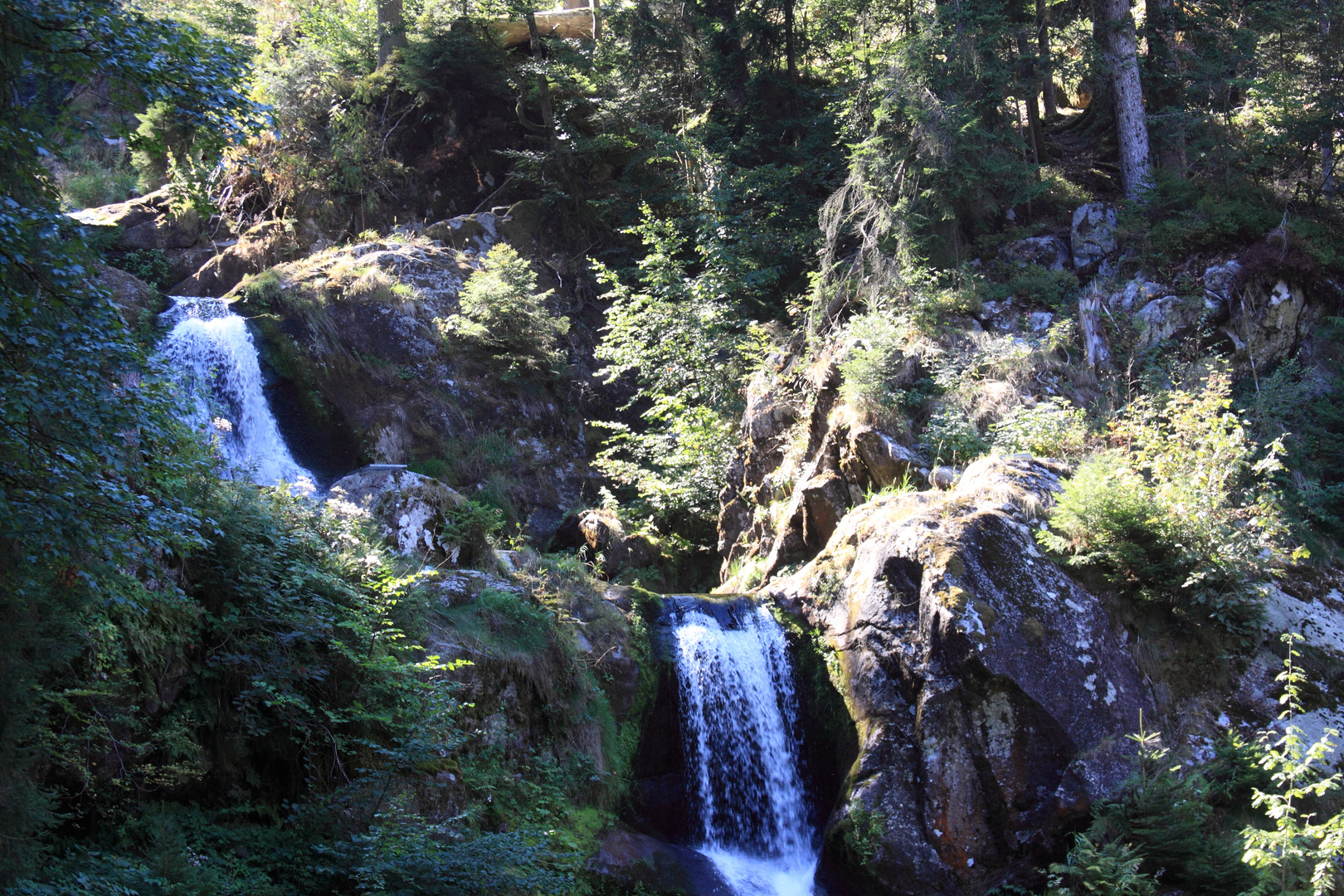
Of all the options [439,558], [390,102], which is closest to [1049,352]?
[439,558]

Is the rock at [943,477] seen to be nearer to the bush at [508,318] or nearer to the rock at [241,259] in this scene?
the bush at [508,318]

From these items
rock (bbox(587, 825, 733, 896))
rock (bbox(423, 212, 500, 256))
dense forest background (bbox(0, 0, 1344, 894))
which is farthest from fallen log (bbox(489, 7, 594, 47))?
rock (bbox(587, 825, 733, 896))

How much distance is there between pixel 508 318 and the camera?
16922 mm

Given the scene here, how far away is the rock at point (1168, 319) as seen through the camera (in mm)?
12625

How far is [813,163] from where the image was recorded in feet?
58.2

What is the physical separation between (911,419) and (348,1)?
81.0ft

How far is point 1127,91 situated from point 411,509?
15.3m

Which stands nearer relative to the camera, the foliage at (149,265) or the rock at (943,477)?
the rock at (943,477)

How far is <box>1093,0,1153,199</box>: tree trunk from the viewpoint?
15.3m

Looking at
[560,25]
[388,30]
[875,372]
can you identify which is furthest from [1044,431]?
[388,30]

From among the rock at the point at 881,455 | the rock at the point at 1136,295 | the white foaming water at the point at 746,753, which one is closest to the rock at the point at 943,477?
the rock at the point at 881,455

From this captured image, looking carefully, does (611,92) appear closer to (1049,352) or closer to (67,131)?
(1049,352)

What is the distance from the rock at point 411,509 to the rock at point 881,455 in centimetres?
554

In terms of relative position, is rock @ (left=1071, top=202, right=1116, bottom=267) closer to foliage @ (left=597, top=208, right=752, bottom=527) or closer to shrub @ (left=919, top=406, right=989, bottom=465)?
shrub @ (left=919, top=406, right=989, bottom=465)
